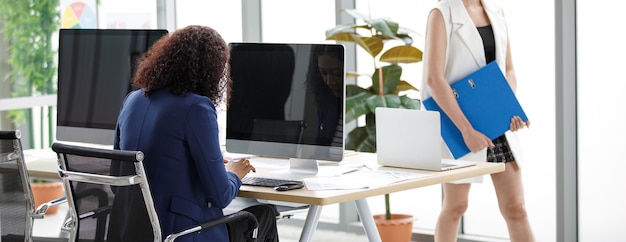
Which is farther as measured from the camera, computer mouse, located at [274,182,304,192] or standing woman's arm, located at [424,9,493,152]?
standing woman's arm, located at [424,9,493,152]

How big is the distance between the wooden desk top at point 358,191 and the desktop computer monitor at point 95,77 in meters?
1.01

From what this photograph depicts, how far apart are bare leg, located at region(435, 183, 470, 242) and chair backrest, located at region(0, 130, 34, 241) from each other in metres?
1.70

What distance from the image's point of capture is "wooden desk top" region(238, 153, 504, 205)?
325 cm

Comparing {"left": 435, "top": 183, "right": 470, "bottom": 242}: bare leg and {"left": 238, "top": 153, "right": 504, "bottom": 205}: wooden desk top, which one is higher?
{"left": 238, "top": 153, "right": 504, "bottom": 205}: wooden desk top

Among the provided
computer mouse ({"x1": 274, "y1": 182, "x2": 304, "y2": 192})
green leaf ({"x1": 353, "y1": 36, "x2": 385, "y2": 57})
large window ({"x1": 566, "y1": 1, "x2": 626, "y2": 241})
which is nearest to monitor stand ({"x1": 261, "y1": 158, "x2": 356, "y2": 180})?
computer mouse ({"x1": 274, "y1": 182, "x2": 304, "y2": 192})

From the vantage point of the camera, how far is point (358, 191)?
333 cm

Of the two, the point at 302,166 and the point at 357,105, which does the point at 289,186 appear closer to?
the point at 302,166

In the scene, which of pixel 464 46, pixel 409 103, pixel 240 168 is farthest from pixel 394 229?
pixel 240 168

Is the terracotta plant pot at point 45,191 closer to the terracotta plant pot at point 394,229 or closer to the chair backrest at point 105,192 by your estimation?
the terracotta plant pot at point 394,229

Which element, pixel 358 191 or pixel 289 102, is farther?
pixel 289 102

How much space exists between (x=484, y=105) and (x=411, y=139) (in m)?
0.47

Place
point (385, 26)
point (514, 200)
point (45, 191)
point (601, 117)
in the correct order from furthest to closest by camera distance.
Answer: point (45, 191) → point (385, 26) → point (601, 117) → point (514, 200)

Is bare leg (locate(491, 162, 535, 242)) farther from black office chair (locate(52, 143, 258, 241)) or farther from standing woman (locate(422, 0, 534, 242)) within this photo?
black office chair (locate(52, 143, 258, 241))

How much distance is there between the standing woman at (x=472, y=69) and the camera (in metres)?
3.98
